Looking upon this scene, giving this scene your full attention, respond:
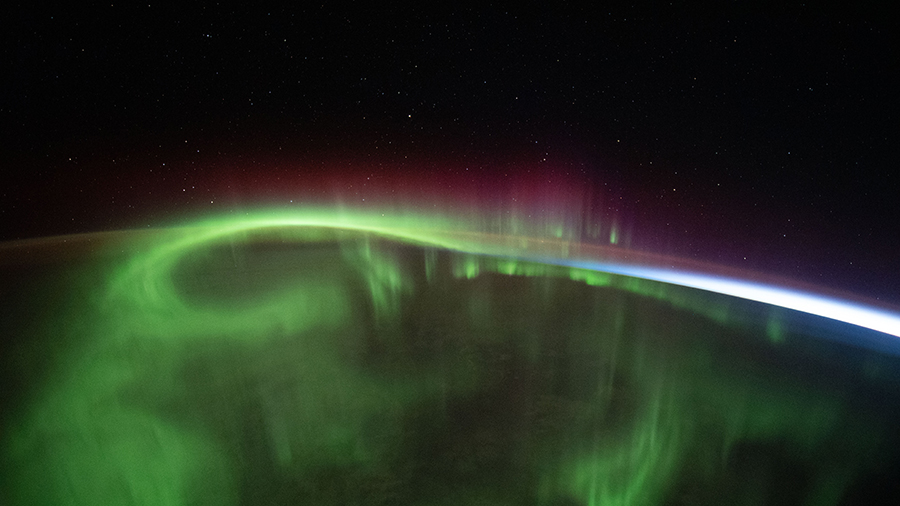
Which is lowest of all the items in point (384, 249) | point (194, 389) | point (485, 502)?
point (485, 502)

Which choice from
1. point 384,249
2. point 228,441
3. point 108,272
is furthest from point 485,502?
point 108,272

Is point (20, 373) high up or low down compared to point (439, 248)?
down

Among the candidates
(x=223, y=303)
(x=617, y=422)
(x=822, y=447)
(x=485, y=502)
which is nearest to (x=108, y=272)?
(x=223, y=303)

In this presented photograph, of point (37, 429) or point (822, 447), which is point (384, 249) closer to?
point (37, 429)

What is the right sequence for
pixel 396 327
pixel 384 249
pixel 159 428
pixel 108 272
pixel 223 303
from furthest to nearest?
1. pixel 384 249
2. pixel 108 272
3. pixel 223 303
4. pixel 396 327
5. pixel 159 428

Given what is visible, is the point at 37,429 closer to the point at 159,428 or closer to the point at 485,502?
the point at 159,428

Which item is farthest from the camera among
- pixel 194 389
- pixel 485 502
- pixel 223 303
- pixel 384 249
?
pixel 384 249

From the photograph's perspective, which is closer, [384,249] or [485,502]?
[485,502]
